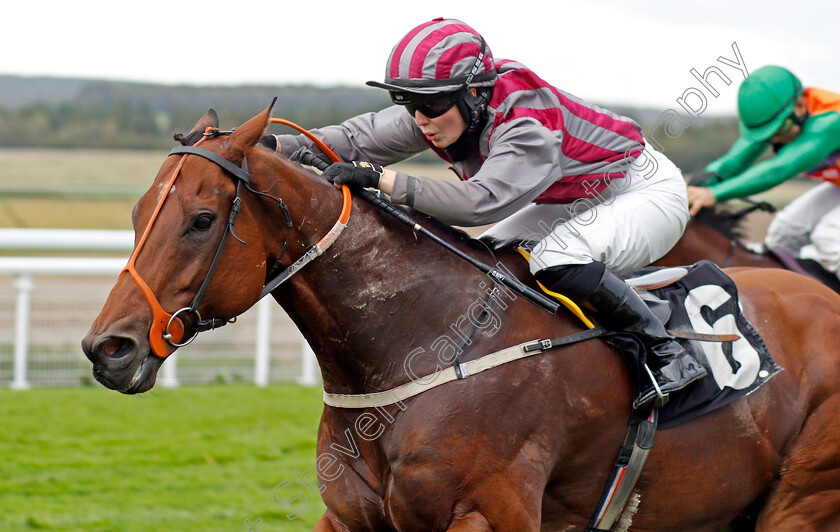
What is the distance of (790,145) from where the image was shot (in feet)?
16.3

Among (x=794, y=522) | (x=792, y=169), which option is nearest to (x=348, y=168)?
(x=794, y=522)

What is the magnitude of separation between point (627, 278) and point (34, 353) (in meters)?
5.88

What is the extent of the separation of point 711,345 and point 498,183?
105 cm

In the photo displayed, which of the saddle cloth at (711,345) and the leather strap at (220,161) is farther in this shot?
the saddle cloth at (711,345)

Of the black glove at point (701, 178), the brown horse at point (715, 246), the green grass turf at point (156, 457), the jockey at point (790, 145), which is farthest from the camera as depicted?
the black glove at point (701, 178)

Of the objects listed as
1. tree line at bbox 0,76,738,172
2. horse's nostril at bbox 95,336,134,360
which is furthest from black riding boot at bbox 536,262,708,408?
tree line at bbox 0,76,738,172

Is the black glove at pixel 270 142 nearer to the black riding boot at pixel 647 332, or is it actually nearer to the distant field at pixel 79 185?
the black riding boot at pixel 647 332

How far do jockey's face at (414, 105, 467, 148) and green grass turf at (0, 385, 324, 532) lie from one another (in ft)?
5.65

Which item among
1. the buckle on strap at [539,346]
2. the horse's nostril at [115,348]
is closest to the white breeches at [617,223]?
the buckle on strap at [539,346]

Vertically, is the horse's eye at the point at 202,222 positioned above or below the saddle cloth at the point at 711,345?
above

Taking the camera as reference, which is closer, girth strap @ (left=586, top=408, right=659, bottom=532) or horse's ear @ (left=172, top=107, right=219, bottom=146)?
horse's ear @ (left=172, top=107, right=219, bottom=146)

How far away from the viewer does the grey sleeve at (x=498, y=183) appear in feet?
8.87

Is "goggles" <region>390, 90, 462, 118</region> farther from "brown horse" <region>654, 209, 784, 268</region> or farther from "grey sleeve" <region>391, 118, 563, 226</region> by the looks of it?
"brown horse" <region>654, 209, 784, 268</region>

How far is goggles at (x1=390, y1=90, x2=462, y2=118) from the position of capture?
9.38 ft
